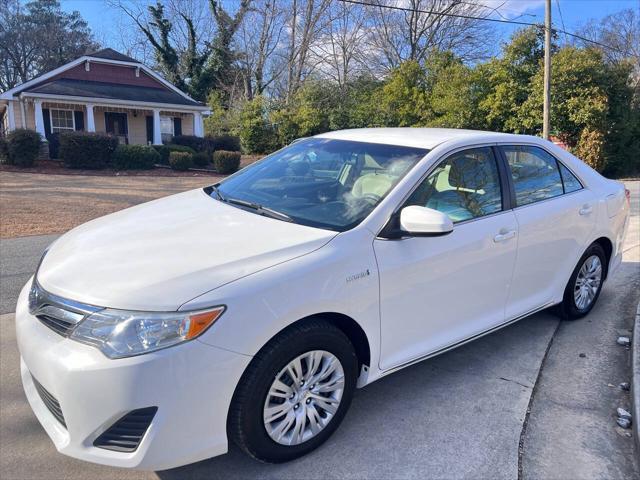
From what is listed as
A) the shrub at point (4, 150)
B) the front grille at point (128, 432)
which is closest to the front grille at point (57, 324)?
the front grille at point (128, 432)

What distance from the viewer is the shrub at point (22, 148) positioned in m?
19.1

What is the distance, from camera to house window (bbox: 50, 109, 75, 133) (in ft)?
85.0

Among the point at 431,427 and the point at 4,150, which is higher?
the point at 4,150

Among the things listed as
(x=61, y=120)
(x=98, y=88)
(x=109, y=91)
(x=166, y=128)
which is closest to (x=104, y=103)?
(x=109, y=91)

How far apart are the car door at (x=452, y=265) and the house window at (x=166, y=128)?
93.1 ft

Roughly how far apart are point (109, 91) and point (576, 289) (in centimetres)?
2680

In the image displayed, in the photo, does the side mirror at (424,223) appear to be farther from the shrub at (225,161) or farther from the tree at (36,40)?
the tree at (36,40)

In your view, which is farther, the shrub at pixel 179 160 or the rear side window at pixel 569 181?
the shrub at pixel 179 160

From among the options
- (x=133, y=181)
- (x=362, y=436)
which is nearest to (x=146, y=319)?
(x=362, y=436)

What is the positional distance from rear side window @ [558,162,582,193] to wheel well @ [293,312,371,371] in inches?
97.2

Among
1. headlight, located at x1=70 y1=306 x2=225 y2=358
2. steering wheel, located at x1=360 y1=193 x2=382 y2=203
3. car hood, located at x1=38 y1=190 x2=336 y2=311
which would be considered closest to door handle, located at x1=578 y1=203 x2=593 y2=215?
steering wheel, located at x1=360 y1=193 x2=382 y2=203

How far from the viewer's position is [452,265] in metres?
3.28

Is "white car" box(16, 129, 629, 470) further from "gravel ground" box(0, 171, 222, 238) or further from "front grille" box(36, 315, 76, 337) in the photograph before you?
"gravel ground" box(0, 171, 222, 238)

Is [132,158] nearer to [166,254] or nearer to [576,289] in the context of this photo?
[576,289]
